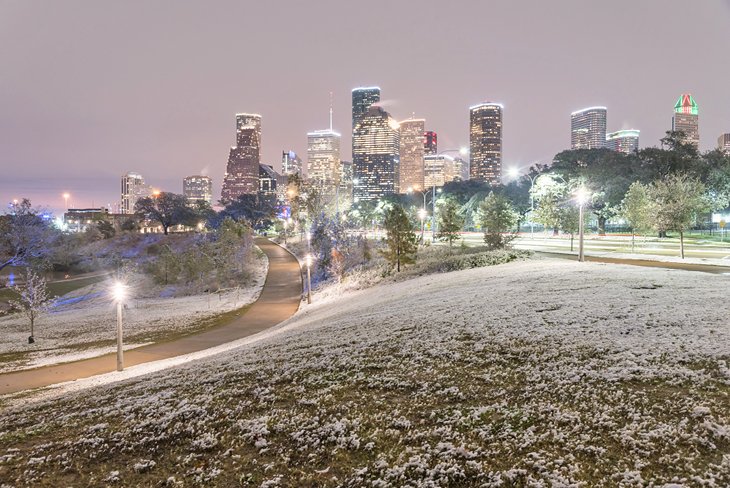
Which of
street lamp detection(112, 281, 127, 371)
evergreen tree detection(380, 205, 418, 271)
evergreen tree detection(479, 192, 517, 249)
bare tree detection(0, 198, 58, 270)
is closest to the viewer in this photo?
street lamp detection(112, 281, 127, 371)

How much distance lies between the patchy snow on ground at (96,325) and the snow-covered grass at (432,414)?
15.7 meters

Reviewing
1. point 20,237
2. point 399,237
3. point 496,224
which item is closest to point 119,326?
point 399,237

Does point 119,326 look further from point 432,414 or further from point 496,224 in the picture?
point 496,224

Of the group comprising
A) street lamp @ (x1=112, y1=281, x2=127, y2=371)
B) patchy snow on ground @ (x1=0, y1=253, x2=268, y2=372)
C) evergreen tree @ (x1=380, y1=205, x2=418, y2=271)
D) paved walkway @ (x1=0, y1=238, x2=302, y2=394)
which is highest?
evergreen tree @ (x1=380, y1=205, x2=418, y2=271)

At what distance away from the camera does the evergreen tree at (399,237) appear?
34934mm

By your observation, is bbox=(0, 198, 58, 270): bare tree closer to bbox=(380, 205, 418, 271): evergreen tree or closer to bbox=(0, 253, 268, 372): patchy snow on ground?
bbox=(0, 253, 268, 372): patchy snow on ground

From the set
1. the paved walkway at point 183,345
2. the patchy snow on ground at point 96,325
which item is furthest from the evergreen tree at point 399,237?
the patchy snow on ground at point 96,325

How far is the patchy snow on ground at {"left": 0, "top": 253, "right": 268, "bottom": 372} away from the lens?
77.9 feet

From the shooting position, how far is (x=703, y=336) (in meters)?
9.65

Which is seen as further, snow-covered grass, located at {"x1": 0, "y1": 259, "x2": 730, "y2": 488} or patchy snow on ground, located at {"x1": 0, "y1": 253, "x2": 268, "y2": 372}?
patchy snow on ground, located at {"x1": 0, "y1": 253, "x2": 268, "y2": 372}

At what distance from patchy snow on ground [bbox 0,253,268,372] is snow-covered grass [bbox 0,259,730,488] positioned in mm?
15672

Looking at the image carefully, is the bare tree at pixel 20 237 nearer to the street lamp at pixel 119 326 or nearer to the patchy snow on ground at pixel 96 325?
the patchy snow on ground at pixel 96 325

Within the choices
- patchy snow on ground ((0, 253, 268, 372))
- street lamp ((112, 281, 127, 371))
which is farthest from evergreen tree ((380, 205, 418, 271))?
street lamp ((112, 281, 127, 371))

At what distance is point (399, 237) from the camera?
35.2m
